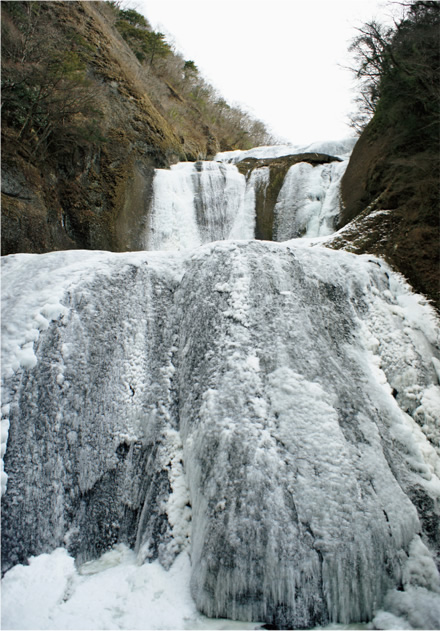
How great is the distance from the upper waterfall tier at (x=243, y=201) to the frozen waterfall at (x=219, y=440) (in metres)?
4.90

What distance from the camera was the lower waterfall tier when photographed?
8.34 feet

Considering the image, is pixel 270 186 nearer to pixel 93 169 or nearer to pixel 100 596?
pixel 93 169

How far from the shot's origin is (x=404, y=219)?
5.29m

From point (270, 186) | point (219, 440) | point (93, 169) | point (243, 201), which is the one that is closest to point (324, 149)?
point (270, 186)

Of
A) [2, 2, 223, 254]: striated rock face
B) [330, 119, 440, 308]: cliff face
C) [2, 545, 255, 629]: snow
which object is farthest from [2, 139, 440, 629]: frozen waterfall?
[2, 2, 223, 254]: striated rock face

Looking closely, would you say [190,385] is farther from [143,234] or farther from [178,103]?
[178,103]

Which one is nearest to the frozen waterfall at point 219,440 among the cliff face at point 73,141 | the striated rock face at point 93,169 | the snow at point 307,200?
the striated rock face at point 93,169

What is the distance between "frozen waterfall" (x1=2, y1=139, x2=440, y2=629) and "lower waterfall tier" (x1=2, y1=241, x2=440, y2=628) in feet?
0.05

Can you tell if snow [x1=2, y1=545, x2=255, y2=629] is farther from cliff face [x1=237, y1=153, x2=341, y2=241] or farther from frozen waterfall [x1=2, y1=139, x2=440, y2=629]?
cliff face [x1=237, y1=153, x2=341, y2=241]

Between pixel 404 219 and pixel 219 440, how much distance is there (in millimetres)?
4405

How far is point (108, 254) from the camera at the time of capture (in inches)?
177

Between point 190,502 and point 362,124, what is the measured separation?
12.3 m

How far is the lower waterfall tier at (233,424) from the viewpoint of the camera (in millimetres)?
2541

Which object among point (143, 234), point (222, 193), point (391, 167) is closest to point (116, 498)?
point (391, 167)
